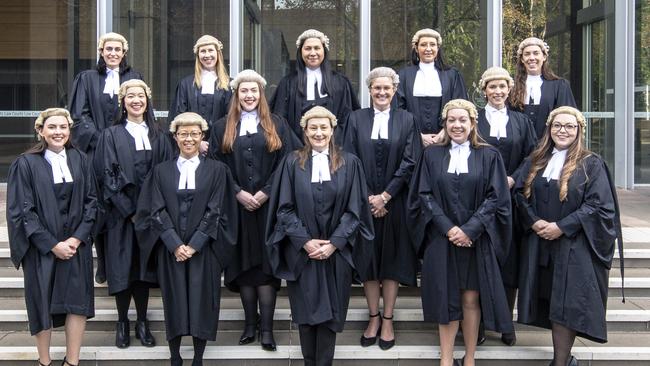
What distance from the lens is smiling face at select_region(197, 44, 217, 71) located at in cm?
597

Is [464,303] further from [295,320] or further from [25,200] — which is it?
[25,200]

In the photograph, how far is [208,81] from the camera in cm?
607

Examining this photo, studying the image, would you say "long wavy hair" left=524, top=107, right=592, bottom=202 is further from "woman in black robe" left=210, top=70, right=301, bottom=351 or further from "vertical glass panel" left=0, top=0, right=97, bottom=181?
"vertical glass panel" left=0, top=0, right=97, bottom=181

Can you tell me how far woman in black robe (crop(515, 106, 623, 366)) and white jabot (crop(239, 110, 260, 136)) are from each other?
2036mm

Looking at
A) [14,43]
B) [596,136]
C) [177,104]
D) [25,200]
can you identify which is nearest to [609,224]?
[177,104]

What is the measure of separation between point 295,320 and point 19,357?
2.20 m

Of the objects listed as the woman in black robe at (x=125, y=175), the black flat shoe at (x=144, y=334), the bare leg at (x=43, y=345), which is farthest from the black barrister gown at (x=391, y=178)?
the bare leg at (x=43, y=345)

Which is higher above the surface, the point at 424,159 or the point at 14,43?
the point at 14,43

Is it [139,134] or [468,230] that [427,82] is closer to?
[468,230]

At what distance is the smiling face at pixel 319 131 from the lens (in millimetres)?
5117

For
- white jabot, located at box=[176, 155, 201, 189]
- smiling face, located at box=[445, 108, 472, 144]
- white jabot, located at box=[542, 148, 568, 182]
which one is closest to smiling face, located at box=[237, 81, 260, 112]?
white jabot, located at box=[176, 155, 201, 189]

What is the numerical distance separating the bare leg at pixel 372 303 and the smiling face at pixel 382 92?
4.46 feet

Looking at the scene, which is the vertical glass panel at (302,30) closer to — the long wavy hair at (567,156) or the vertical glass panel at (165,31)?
the vertical glass panel at (165,31)

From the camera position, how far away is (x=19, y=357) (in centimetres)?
561
